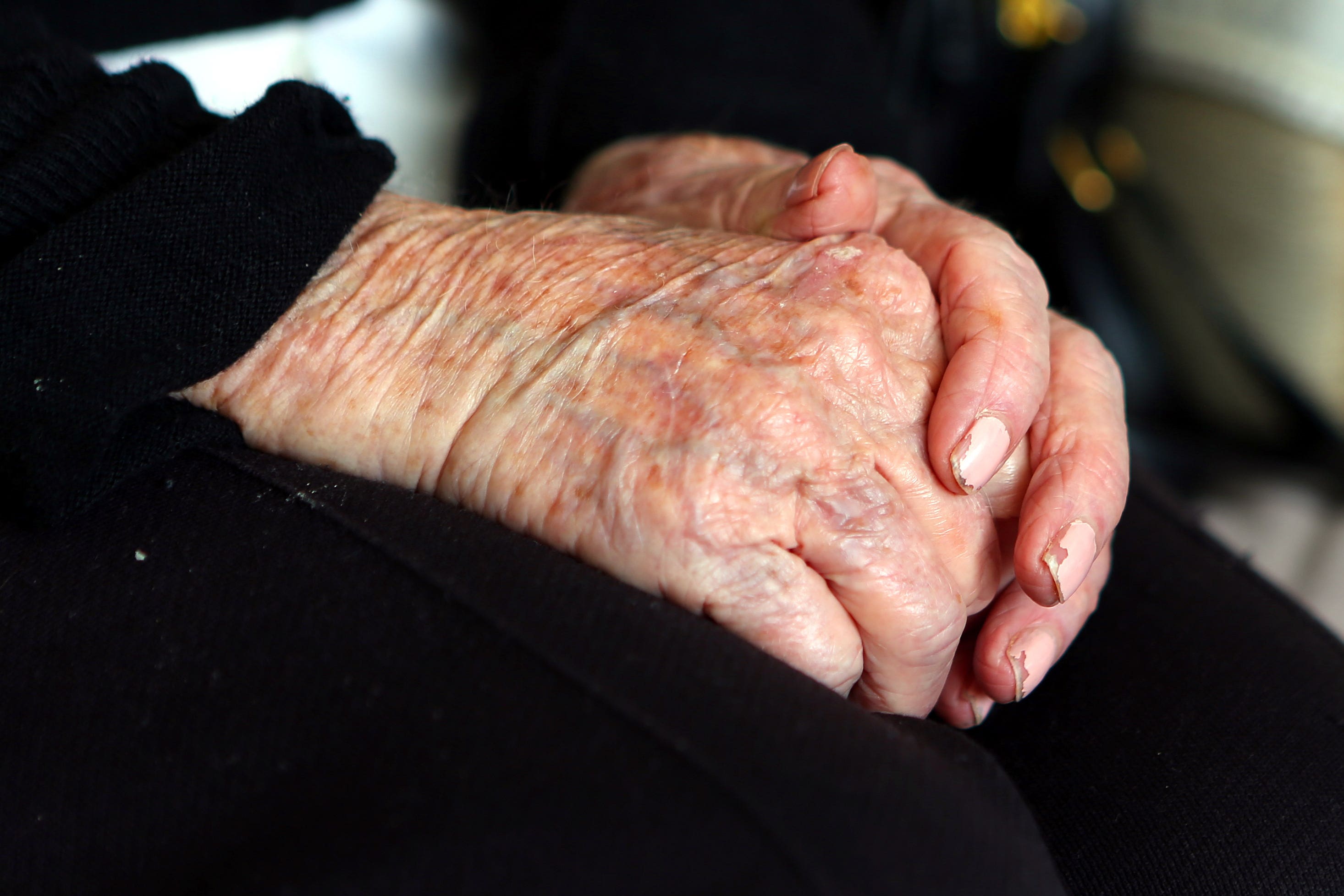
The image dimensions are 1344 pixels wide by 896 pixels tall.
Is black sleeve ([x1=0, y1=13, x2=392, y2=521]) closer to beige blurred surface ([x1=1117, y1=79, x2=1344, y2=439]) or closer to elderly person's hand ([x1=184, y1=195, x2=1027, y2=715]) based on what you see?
elderly person's hand ([x1=184, y1=195, x2=1027, y2=715])

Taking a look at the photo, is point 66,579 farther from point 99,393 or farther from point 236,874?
point 236,874

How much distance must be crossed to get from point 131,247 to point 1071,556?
2.06ft

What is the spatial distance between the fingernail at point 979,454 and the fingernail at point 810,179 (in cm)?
22

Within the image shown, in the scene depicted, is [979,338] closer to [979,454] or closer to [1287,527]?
[979,454]

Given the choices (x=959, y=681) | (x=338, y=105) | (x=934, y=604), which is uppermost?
(x=338, y=105)

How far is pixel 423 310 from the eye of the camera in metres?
0.71

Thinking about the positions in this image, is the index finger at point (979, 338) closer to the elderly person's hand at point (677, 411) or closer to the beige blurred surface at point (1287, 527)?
the elderly person's hand at point (677, 411)

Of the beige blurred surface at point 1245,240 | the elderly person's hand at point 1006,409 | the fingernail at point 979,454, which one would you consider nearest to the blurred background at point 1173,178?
the beige blurred surface at point 1245,240

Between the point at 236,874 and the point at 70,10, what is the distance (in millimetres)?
949

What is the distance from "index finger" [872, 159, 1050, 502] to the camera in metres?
0.65

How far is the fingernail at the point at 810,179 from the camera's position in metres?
0.74

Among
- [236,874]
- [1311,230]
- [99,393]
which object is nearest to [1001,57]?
[1311,230]

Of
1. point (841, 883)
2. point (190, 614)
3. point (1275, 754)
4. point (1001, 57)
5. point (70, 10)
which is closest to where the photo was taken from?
point (841, 883)

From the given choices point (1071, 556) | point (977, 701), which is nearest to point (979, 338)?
point (1071, 556)
